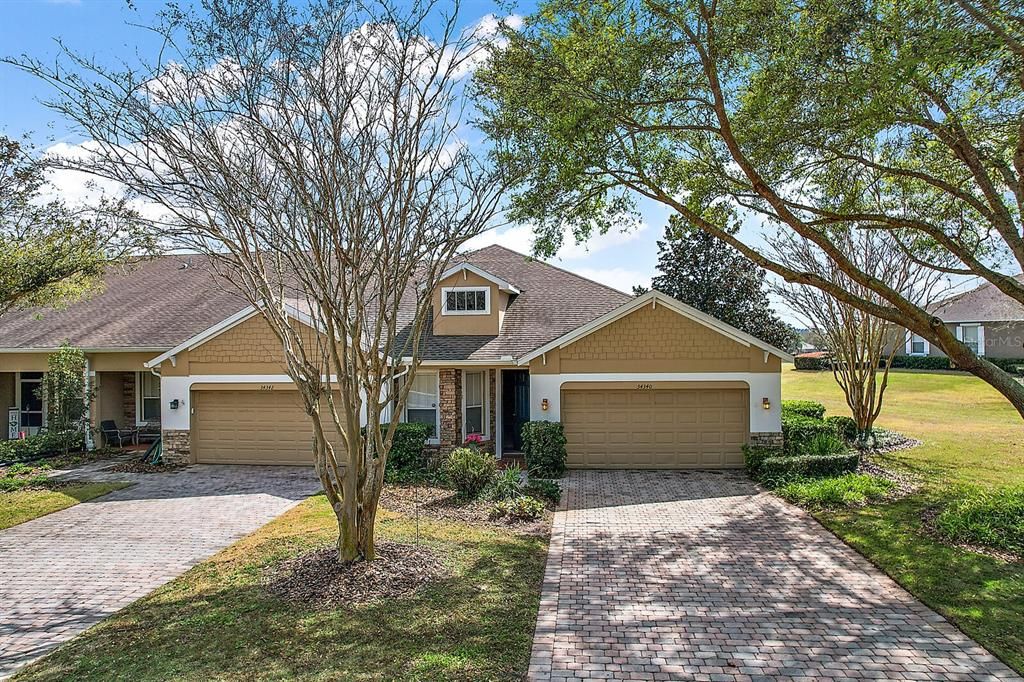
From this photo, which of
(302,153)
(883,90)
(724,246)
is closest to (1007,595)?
(883,90)

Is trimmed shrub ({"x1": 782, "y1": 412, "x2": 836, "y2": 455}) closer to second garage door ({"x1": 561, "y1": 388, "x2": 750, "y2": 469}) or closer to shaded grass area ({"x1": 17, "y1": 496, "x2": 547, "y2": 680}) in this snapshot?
second garage door ({"x1": 561, "y1": 388, "x2": 750, "y2": 469})

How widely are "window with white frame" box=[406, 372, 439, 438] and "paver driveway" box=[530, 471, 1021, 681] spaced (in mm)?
6504

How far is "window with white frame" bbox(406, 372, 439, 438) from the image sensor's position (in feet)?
56.8

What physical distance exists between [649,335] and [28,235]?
45.3ft

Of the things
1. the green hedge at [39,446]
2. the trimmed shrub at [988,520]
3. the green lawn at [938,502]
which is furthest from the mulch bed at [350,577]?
the green hedge at [39,446]

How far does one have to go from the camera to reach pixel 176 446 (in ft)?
54.3

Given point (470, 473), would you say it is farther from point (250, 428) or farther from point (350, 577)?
point (250, 428)

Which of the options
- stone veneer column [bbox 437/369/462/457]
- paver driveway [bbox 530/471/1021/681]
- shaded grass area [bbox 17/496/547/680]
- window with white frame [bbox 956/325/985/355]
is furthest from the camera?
window with white frame [bbox 956/325/985/355]

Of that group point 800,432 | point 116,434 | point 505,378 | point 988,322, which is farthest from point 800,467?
point 988,322

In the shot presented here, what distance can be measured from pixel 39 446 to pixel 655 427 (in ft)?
54.3

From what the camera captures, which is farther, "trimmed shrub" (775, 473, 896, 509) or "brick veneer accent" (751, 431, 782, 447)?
"brick veneer accent" (751, 431, 782, 447)

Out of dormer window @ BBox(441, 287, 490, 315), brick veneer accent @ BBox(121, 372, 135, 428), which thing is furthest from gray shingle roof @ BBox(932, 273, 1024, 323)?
brick veneer accent @ BBox(121, 372, 135, 428)

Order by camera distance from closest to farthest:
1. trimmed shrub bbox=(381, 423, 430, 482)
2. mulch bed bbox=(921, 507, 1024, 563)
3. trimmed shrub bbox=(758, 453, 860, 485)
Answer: mulch bed bbox=(921, 507, 1024, 563) → trimmed shrub bbox=(758, 453, 860, 485) → trimmed shrub bbox=(381, 423, 430, 482)

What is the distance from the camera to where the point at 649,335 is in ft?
51.9
